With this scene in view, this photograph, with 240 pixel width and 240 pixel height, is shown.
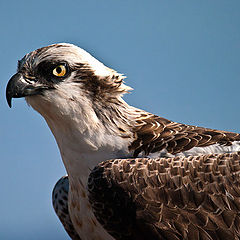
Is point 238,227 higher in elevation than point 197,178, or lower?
lower

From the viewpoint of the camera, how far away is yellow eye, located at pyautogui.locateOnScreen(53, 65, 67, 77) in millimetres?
7434

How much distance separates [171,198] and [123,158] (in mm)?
923

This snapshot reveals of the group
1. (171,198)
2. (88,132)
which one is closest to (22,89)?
(88,132)

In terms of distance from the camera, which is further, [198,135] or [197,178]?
[198,135]

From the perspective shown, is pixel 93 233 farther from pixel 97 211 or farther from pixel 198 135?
pixel 198 135

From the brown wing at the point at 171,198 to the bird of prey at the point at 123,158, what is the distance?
0.01 meters

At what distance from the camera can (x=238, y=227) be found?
686 cm

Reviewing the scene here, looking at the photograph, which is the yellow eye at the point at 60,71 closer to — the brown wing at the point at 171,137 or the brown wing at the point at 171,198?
the brown wing at the point at 171,137

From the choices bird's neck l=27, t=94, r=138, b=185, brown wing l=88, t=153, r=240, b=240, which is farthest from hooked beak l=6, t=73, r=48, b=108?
brown wing l=88, t=153, r=240, b=240

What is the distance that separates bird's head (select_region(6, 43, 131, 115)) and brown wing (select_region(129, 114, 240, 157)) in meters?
0.61

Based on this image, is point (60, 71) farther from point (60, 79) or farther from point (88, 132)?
point (88, 132)

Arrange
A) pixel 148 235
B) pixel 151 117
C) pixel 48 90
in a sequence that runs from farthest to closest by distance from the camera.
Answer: pixel 151 117 < pixel 48 90 < pixel 148 235

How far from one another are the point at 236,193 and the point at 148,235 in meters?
1.22

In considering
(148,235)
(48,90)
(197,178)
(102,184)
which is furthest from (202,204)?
(48,90)
